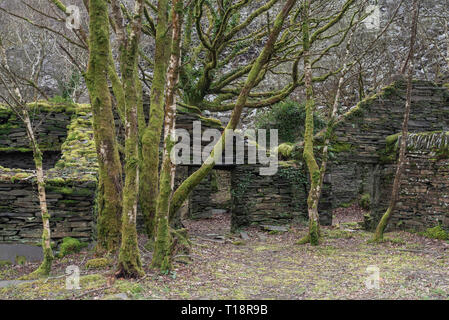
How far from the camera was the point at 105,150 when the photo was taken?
5.73m

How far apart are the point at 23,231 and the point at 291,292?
16.2 feet

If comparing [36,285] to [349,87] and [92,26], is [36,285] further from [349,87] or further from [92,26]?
[349,87]

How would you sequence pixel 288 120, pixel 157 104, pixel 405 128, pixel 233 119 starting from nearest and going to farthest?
pixel 157 104 → pixel 233 119 → pixel 405 128 → pixel 288 120

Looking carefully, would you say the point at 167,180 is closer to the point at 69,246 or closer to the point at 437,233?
the point at 69,246

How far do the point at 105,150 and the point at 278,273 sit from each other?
3.58m

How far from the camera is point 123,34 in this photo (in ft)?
15.8

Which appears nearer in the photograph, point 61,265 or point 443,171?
point 61,265

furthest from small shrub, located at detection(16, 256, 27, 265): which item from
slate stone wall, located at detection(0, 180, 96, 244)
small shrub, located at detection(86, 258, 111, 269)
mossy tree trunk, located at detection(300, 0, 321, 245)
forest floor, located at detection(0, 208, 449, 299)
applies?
mossy tree trunk, located at detection(300, 0, 321, 245)

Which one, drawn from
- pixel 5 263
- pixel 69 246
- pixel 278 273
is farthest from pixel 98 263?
pixel 278 273

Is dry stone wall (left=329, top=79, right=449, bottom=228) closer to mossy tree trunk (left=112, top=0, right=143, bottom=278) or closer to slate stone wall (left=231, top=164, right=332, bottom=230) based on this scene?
slate stone wall (left=231, top=164, right=332, bottom=230)

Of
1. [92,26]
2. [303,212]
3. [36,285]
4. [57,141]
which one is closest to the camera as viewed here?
[36,285]

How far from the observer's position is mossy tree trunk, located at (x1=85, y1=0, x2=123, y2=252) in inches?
221

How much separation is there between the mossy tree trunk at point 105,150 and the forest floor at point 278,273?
0.58 m

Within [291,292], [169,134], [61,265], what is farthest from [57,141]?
[291,292]
